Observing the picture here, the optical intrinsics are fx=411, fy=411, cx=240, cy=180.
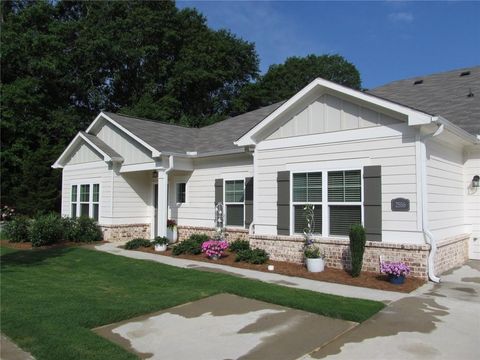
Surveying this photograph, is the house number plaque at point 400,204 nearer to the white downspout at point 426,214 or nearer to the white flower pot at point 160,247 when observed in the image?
the white downspout at point 426,214

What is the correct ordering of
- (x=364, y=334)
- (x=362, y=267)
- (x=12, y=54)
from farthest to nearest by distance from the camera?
(x=12, y=54) < (x=362, y=267) < (x=364, y=334)

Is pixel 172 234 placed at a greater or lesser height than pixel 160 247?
greater

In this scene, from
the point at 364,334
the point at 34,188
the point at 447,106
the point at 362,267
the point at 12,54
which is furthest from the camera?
the point at 12,54

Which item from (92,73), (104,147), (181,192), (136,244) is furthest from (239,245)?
(92,73)

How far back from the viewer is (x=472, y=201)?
422 inches

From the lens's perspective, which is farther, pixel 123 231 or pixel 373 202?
pixel 123 231

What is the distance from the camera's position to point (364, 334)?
17.2ft

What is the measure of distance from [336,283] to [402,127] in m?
3.61

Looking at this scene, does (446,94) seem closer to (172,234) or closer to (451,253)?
(451,253)

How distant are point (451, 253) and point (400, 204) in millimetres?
2123

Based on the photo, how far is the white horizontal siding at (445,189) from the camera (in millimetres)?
8977

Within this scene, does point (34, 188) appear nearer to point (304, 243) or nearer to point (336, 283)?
point (304, 243)

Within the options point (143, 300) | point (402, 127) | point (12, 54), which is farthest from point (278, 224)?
point (12, 54)

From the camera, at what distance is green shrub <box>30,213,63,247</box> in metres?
14.9
